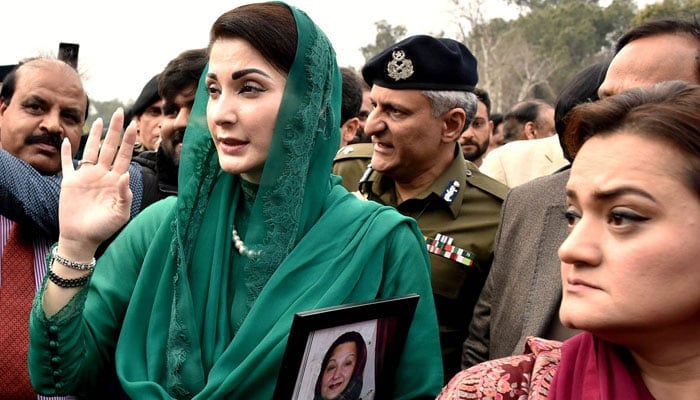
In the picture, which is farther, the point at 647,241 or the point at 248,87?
the point at 248,87

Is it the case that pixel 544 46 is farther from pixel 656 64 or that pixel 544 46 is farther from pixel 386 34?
pixel 656 64

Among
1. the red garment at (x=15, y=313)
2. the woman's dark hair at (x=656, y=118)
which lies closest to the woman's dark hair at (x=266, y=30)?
the woman's dark hair at (x=656, y=118)

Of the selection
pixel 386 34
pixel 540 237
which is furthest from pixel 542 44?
pixel 540 237

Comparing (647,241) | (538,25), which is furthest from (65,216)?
(538,25)

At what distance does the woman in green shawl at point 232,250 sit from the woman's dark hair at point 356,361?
0.16 meters

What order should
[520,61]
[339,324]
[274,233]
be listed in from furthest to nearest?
[520,61] → [274,233] → [339,324]

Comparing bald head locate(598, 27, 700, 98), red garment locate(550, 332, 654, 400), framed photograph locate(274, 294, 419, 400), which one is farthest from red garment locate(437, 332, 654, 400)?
bald head locate(598, 27, 700, 98)

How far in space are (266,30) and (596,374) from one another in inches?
47.1

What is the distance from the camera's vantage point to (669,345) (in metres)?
1.60

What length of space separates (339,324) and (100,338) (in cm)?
71

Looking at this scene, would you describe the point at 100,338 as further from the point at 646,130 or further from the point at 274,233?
the point at 646,130

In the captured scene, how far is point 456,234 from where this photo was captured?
3223 mm

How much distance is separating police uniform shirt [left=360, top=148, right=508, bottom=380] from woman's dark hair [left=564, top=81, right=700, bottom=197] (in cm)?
140

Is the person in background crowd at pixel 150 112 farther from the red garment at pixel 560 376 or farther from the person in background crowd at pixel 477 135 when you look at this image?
the red garment at pixel 560 376
